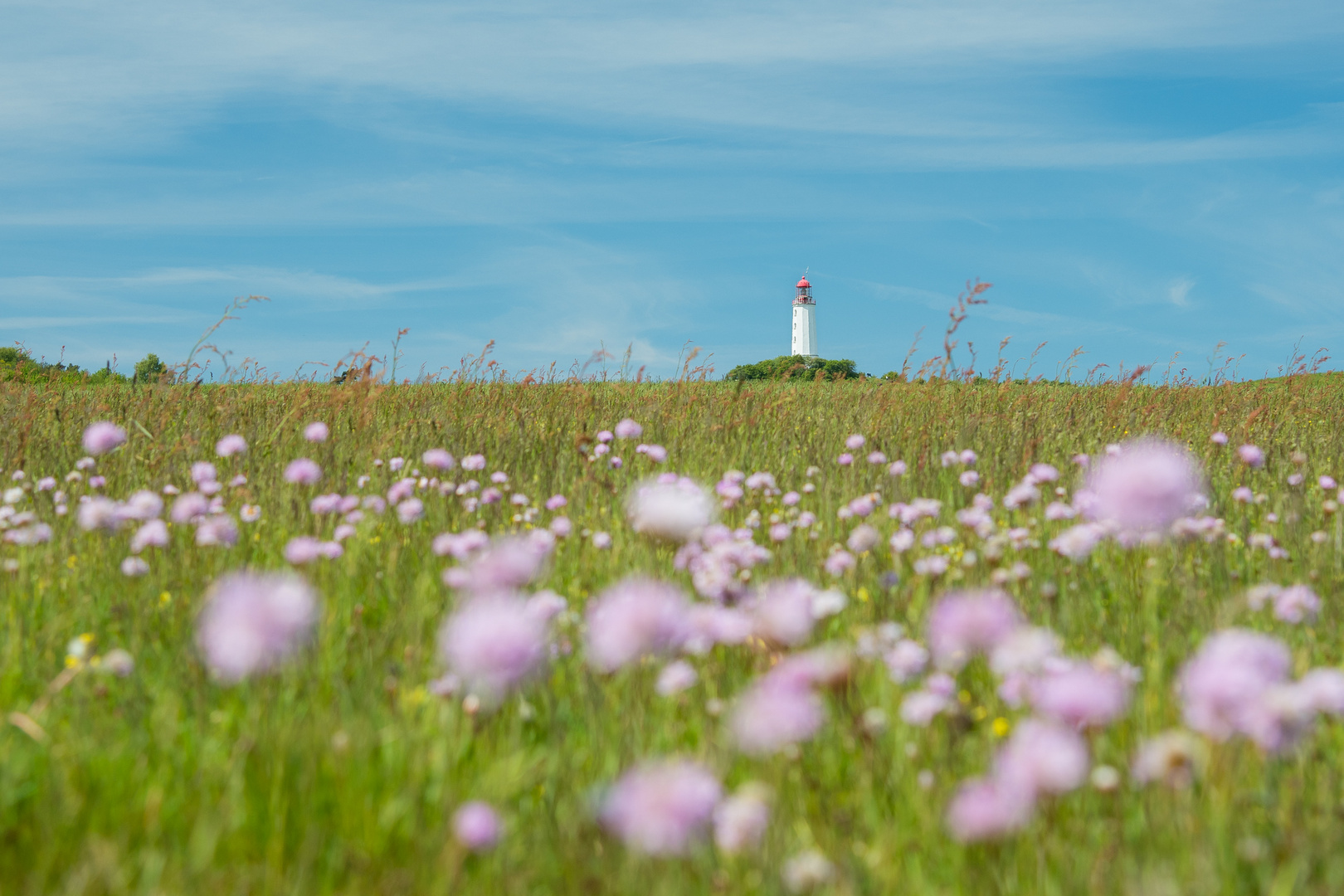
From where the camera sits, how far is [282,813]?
1609 millimetres

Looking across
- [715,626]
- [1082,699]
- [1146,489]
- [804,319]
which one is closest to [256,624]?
[715,626]

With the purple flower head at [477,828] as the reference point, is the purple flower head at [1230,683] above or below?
above

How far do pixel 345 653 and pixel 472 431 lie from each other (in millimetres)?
3905

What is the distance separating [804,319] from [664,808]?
70.5 m

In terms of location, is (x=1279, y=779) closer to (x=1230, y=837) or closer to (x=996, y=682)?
(x=1230, y=837)

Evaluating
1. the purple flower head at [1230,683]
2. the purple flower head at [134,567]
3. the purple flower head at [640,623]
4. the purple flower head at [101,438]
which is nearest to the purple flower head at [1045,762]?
the purple flower head at [1230,683]

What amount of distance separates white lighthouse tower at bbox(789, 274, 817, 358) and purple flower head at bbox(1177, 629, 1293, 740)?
2741 inches

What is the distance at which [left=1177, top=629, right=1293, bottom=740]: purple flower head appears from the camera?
49.2 inches

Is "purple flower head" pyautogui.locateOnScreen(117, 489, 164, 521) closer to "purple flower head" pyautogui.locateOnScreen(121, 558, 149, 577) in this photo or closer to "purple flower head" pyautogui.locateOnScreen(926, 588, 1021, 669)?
"purple flower head" pyautogui.locateOnScreen(121, 558, 149, 577)

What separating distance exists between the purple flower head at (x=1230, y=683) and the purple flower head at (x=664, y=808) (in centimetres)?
68

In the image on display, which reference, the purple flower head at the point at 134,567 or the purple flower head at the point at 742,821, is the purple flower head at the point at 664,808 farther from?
the purple flower head at the point at 134,567

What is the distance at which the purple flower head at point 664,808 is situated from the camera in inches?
45.8

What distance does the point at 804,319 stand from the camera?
70.3 meters

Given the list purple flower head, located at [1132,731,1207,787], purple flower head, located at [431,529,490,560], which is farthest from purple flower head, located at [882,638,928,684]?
purple flower head, located at [431,529,490,560]
